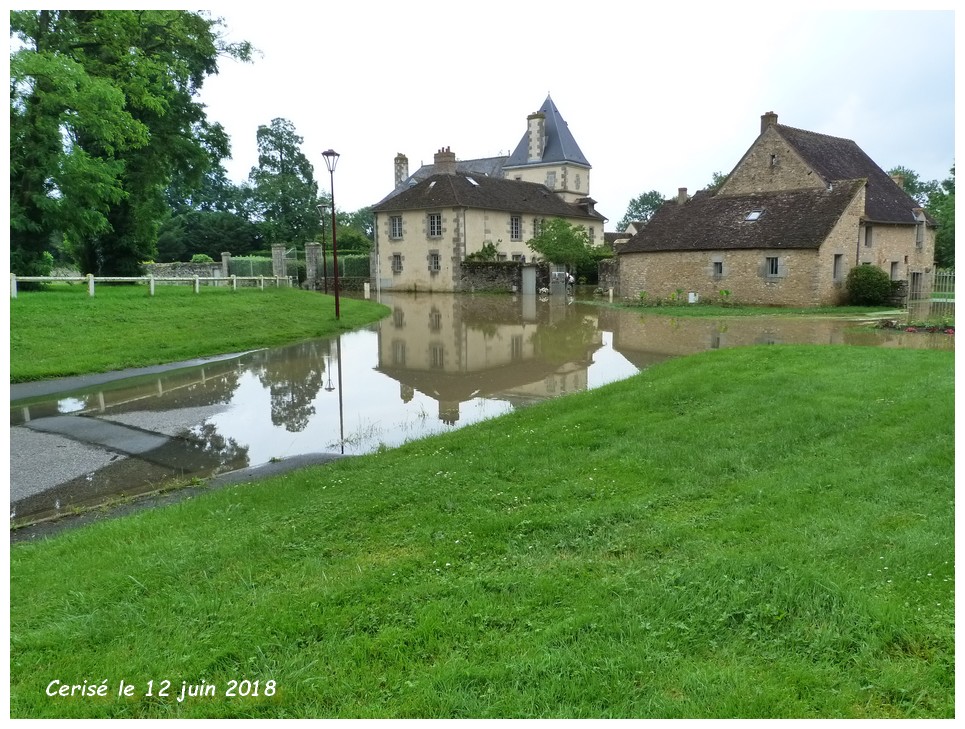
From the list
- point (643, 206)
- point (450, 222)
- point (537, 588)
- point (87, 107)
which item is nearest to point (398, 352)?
point (87, 107)

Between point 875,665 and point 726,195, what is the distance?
35362mm

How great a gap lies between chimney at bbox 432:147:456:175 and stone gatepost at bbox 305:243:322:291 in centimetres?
1021

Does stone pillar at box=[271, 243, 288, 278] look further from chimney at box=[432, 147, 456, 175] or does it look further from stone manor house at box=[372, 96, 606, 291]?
chimney at box=[432, 147, 456, 175]

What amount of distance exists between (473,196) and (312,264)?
1278 cm

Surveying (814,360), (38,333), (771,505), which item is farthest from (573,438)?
(38,333)

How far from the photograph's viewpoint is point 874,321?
2366 cm

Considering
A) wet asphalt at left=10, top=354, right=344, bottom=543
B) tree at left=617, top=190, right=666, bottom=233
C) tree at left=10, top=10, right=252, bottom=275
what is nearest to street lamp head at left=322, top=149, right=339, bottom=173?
tree at left=10, top=10, right=252, bottom=275

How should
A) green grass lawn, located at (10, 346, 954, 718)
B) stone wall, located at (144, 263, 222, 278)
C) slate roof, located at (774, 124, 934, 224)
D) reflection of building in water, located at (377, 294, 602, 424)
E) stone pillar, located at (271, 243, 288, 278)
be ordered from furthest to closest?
stone pillar, located at (271, 243, 288, 278), stone wall, located at (144, 263, 222, 278), slate roof, located at (774, 124, 934, 224), reflection of building in water, located at (377, 294, 602, 424), green grass lawn, located at (10, 346, 954, 718)

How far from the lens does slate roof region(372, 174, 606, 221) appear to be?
47312mm

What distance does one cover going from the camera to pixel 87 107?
16625 mm

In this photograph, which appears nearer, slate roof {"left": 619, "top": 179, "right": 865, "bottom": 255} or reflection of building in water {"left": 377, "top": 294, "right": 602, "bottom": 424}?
reflection of building in water {"left": 377, "top": 294, "right": 602, "bottom": 424}

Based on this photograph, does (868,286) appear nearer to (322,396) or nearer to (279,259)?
(322,396)

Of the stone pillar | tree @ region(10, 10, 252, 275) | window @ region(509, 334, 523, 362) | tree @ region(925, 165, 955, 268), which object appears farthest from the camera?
the stone pillar

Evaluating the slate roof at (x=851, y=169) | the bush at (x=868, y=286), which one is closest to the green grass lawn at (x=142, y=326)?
the bush at (x=868, y=286)
